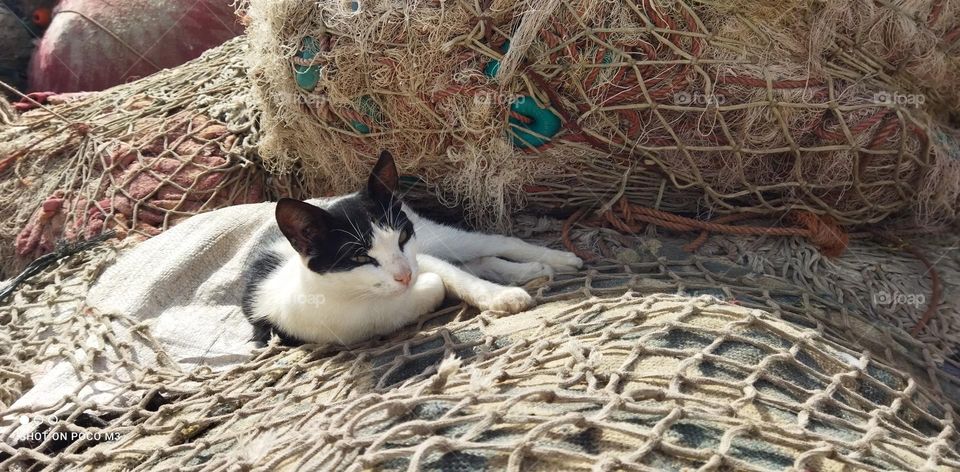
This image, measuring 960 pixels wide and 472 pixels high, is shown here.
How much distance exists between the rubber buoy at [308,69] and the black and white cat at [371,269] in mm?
330

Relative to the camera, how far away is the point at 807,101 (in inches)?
72.6

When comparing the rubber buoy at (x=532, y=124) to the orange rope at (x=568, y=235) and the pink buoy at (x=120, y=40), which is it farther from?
the pink buoy at (x=120, y=40)

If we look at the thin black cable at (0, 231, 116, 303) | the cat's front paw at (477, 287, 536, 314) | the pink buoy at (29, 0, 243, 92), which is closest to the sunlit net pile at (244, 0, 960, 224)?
the cat's front paw at (477, 287, 536, 314)

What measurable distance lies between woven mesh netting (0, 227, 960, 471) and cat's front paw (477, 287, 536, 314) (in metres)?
0.03

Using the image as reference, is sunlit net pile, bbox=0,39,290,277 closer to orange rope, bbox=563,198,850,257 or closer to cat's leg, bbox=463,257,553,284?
cat's leg, bbox=463,257,553,284

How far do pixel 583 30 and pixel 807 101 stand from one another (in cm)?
56

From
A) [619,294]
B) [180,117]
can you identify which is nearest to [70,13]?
[180,117]

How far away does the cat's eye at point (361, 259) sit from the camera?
1726 mm

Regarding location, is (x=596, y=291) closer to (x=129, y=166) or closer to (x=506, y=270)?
(x=506, y=270)

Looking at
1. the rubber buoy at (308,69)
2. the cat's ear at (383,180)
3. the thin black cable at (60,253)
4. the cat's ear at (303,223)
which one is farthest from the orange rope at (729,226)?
the thin black cable at (60,253)

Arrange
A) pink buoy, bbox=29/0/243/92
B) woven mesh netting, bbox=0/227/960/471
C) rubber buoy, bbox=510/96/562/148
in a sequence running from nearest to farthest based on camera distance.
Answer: woven mesh netting, bbox=0/227/960/471, rubber buoy, bbox=510/96/562/148, pink buoy, bbox=29/0/243/92

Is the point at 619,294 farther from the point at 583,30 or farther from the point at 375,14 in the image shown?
the point at 375,14

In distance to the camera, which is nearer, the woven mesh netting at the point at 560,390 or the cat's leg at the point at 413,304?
the woven mesh netting at the point at 560,390

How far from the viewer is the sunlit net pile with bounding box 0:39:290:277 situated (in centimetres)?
254
